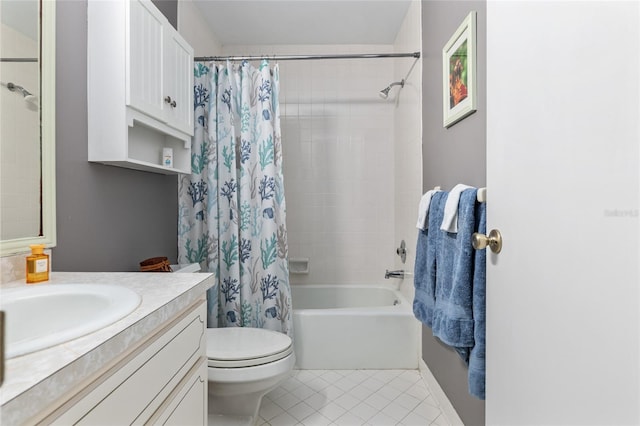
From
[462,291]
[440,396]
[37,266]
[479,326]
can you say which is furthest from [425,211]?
[37,266]

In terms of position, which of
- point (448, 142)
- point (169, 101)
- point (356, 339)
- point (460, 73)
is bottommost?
point (356, 339)

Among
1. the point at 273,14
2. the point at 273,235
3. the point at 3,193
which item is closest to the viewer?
the point at 3,193

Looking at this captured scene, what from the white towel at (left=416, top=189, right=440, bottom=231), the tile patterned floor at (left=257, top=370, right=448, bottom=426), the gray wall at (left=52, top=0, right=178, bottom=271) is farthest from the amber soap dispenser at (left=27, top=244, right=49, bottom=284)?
the white towel at (left=416, top=189, right=440, bottom=231)

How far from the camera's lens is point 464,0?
4.75 feet

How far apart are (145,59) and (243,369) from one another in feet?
4.40

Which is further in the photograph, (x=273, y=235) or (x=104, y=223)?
(x=273, y=235)

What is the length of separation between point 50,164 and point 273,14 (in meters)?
1.88

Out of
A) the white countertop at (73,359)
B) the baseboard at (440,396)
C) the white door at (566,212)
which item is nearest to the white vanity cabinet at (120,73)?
the white countertop at (73,359)

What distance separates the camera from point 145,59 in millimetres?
1337

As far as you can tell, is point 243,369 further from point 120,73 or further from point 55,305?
point 120,73

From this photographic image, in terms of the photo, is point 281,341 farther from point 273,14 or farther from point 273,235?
point 273,14

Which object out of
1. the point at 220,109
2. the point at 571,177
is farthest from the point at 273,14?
the point at 571,177

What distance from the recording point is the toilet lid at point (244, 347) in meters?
1.41

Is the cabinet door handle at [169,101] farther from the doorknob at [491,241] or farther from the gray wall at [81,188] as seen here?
the doorknob at [491,241]
